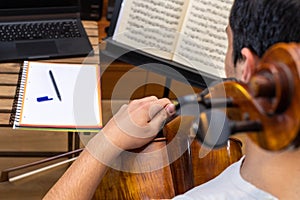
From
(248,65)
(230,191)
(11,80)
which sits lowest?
(11,80)

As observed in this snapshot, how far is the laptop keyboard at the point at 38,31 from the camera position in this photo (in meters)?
Result: 1.47

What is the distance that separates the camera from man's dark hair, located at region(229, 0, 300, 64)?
0.62 metres

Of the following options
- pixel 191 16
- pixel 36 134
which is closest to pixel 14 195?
pixel 36 134

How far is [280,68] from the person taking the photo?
1.42 feet

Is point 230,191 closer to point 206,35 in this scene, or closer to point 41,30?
point 206,35

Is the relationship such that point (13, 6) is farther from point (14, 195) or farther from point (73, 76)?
point (14, 195)

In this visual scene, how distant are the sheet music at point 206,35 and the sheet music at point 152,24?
3 cm

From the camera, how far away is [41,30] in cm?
150

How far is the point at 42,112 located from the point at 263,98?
0.85 meters

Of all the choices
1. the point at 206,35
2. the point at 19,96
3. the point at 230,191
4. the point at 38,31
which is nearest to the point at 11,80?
the point at 19,96

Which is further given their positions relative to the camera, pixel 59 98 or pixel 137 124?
pixel 59 98

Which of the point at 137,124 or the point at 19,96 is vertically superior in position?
the point at 137,124

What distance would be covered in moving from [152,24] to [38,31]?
1.28ft

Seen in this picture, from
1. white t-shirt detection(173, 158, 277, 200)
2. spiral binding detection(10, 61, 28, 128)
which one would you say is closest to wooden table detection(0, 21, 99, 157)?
spiral binding detection(10, 61, 28, 128)
